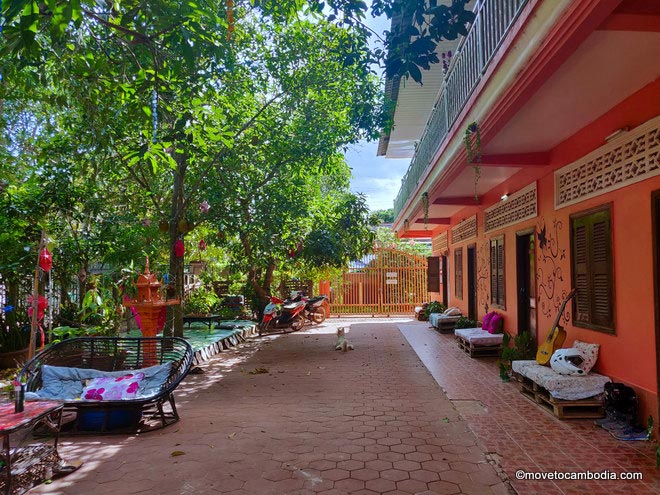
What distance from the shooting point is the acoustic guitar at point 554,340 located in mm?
5277

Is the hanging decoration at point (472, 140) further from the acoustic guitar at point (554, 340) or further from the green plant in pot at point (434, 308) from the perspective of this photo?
the green plant in pot at point (434, 308)

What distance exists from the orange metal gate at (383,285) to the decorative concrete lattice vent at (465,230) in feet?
12.4

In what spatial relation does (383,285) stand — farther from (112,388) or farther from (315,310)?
(112,388)

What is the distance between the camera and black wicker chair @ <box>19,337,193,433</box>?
430 cm

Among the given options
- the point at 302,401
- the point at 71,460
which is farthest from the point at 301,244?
the point at 71,460

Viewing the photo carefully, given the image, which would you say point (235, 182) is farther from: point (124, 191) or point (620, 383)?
point (620, 383)

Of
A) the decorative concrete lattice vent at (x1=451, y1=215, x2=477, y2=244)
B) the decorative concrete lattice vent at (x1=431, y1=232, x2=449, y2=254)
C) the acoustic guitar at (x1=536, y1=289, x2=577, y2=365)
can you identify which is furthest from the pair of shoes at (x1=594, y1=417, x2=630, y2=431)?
the decorative concrete lattice vent at (x1=431, y1=232, x2=449, y2=254)

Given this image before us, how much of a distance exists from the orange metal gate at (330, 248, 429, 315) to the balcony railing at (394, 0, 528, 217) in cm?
861

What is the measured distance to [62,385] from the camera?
15.1 feet

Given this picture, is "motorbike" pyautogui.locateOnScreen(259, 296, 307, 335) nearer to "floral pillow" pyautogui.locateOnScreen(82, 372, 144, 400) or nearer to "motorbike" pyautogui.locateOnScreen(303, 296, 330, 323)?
"motorbike" pyautogui.locateOnScreen(303, 296, 330, 323)

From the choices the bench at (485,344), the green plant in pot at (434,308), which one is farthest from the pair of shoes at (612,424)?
the green plant in pot at (434,308)

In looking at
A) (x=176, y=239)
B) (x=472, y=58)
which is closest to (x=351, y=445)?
(x=472, y=58)

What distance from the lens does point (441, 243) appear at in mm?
14938

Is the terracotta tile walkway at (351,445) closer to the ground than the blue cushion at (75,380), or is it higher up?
closer to the ground
